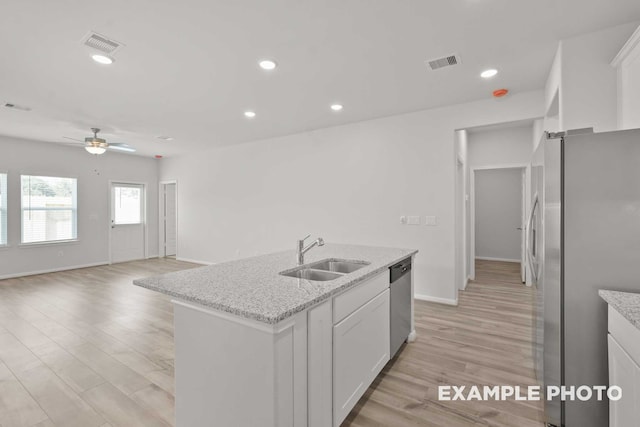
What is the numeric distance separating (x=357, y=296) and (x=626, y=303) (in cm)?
124

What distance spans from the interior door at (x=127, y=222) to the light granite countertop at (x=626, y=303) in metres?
8.45

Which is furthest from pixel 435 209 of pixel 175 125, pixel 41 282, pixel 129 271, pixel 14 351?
pixel 41 282

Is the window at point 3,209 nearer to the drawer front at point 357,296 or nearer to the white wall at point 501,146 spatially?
the drawer front at point 357,296

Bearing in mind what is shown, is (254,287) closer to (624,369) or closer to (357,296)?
(357,296)

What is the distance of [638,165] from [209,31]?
2775mm

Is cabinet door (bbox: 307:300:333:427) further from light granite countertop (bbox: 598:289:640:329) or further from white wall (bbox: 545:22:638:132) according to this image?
white wall (bbox: 545:22:638:132)

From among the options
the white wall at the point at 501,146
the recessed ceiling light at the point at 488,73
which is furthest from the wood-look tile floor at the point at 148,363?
the recessed ceiling light at the point at 488,73

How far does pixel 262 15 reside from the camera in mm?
2102

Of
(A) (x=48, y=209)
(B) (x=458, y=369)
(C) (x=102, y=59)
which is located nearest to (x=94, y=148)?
(A) (x=48, y=209)

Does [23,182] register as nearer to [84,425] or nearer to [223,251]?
[223,251]

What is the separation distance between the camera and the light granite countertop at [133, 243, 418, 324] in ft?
4.22

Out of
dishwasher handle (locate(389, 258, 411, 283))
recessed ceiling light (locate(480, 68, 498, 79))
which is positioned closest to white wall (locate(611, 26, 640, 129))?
recessed ceiling light (locate(480, 68, 498, 79))

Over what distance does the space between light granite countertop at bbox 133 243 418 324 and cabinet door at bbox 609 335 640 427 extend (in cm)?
119

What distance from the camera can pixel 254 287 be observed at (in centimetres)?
161
